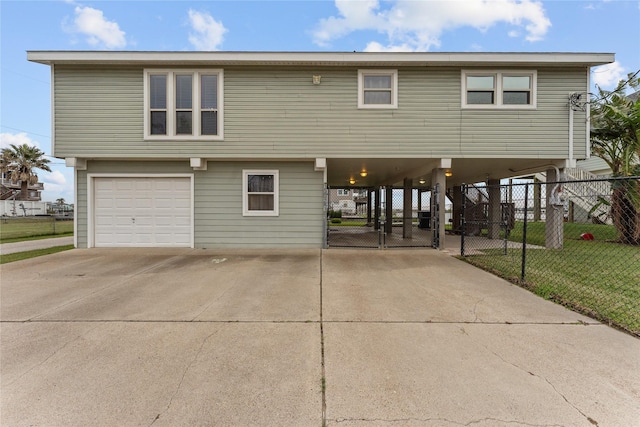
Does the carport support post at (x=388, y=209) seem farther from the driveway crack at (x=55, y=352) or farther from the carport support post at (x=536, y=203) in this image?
the driveway crack at (x=55, y=352)

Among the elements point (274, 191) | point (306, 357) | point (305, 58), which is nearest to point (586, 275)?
point (306, 357)

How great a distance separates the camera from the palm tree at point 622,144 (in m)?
8.19

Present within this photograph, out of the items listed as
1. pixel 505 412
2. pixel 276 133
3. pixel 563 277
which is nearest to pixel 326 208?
pixel 276 133

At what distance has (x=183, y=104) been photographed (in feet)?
25.9

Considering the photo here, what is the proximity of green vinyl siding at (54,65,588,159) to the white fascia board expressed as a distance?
28 cm

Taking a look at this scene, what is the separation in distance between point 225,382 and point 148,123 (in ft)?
26.0

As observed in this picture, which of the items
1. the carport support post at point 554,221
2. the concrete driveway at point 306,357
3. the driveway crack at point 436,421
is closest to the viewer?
the driveway crack at point 436,421

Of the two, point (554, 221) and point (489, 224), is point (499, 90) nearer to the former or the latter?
point (554, 221)

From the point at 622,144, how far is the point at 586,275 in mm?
6792

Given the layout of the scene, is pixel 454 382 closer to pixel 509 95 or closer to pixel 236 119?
pixel 236 119

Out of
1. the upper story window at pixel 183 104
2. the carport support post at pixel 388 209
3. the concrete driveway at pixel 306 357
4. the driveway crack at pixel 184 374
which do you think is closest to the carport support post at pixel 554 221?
the concrete driveway at pixel 306 357

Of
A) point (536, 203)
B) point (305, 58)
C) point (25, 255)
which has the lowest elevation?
point (25, 255)

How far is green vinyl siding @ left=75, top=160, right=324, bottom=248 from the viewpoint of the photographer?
8328mm

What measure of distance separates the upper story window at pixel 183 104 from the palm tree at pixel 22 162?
37000 mm
